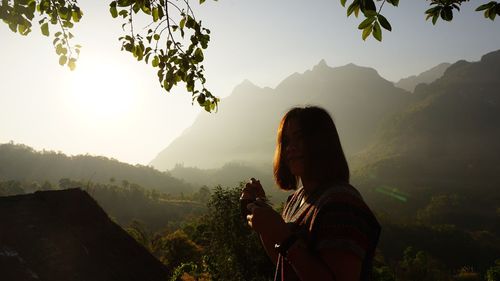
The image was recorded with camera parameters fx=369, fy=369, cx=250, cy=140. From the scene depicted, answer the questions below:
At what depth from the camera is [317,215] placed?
1701 mm

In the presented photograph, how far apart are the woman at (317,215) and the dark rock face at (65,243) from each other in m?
7.52

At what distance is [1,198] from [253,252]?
11957 millimetres

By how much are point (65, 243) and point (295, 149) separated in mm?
8913

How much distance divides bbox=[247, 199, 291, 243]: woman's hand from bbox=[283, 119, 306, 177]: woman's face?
0.33 metres

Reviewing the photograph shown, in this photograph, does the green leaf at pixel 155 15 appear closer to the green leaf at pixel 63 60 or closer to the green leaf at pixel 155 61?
the green leaf at pixel 155 61

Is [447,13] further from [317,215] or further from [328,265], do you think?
[328,265]

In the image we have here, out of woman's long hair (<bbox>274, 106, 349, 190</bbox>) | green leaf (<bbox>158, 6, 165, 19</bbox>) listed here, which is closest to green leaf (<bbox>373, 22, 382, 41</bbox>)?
woman's long hair (<bbox>274, 106, 349, 190</bbox>)

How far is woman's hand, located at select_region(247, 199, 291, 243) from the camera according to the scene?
5.54 ft

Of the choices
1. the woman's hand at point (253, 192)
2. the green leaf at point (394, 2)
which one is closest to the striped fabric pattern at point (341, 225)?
the woman's hand at point (253, 192)

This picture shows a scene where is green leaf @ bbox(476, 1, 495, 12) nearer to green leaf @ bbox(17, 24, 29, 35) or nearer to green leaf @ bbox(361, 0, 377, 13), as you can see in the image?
green leaf @ bbox(361, 0, 377, 13)

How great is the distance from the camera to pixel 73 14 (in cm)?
340

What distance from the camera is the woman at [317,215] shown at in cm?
156

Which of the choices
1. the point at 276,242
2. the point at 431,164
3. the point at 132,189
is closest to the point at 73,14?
the point at 276,242

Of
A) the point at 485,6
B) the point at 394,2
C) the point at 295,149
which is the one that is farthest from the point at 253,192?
the point at 485,6
